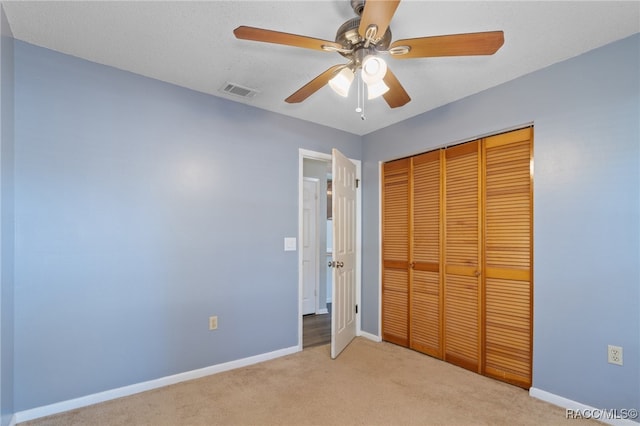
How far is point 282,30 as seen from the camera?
6.50 ft

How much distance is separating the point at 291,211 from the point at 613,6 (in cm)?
272

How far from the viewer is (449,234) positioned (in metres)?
3.09

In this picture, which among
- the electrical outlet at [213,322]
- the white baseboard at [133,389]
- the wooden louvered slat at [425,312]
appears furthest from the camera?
the wooden louvered slat at [425,312]

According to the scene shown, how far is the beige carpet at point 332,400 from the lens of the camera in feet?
6.95

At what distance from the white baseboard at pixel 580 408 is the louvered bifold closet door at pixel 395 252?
1277 millimetres

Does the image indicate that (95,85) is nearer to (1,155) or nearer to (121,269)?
(1,155)

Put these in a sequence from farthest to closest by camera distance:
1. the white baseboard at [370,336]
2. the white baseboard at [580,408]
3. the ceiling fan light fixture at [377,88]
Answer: the white baseboard at [370,336] < the white baseboard at [580,408] < the ceiling fan light fixture at [377,88]

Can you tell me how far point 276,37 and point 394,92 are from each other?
2.71 ft

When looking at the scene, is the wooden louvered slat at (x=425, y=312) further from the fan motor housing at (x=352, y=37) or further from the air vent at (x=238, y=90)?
the air vent at (x=238, y=90)

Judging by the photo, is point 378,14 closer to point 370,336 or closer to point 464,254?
point 464,254

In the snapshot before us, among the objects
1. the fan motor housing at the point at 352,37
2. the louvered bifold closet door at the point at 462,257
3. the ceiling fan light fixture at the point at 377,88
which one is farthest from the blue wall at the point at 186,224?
the fan motor housing at the point at 352,37

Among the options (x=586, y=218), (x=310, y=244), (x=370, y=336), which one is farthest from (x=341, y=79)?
(x=310, y=244)

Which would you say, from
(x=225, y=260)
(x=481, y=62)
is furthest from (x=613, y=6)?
(x=225, y=260)

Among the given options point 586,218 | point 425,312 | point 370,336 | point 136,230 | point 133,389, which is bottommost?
point 370,336
